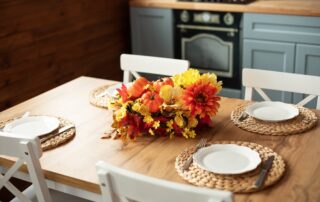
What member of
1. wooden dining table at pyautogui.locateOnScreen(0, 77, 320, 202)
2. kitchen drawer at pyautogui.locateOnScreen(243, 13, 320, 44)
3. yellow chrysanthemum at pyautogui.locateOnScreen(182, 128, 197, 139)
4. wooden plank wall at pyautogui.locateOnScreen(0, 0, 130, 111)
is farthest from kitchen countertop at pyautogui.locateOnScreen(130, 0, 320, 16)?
yellow chrysanthemum at pyautogui.locateOnScreen(182, 128, 197, 139)

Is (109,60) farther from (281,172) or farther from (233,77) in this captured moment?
(281,172)

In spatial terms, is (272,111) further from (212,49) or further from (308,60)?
(212,49)

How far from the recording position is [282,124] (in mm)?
1662

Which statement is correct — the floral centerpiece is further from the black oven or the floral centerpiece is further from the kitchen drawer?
the black oven

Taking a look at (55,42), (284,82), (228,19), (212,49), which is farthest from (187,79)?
(212,49)

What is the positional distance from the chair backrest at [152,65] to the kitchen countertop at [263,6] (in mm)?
1160

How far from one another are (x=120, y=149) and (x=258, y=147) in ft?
1.54

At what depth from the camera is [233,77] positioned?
346 centimetres

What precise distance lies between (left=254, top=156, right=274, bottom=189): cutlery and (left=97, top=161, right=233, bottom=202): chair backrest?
0.29 metres

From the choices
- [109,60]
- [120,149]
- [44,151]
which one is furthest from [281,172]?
[109,60]

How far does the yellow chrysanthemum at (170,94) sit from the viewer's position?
5.28 ft

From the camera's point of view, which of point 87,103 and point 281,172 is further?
point 87,103

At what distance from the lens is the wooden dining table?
1.29 metres

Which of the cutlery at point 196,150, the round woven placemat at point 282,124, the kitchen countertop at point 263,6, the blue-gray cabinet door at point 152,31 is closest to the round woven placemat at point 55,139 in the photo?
the cutlery at point 196,150
